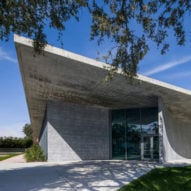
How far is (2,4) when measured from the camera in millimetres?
6469

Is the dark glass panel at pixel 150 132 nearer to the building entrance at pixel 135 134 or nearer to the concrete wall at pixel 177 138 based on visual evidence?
the building entrance at pixel 135 134

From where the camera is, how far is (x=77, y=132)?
22.4m

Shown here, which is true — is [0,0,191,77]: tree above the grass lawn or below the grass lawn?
above

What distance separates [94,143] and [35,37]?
16773 millimetres

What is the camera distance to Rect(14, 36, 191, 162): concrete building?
1529 cm

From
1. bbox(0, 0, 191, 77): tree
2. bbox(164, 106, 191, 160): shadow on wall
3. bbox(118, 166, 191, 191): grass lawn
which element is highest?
bbox(0, 0, 191, 77): tree

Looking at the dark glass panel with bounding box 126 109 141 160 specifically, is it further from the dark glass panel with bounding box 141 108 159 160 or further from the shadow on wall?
the shadow on wall

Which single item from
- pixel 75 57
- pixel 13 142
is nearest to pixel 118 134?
pixel 75 57

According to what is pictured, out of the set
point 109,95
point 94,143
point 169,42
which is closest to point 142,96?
point 109,95

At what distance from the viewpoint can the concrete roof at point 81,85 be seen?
13294 millimetres

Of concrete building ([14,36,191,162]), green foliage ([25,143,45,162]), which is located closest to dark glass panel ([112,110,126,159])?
concrete building ([14,36,191,162])

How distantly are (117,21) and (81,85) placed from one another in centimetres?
1054

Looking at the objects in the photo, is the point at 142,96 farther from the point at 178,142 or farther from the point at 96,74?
the point at 178,142

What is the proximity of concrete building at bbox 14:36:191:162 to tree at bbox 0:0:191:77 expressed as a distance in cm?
596
